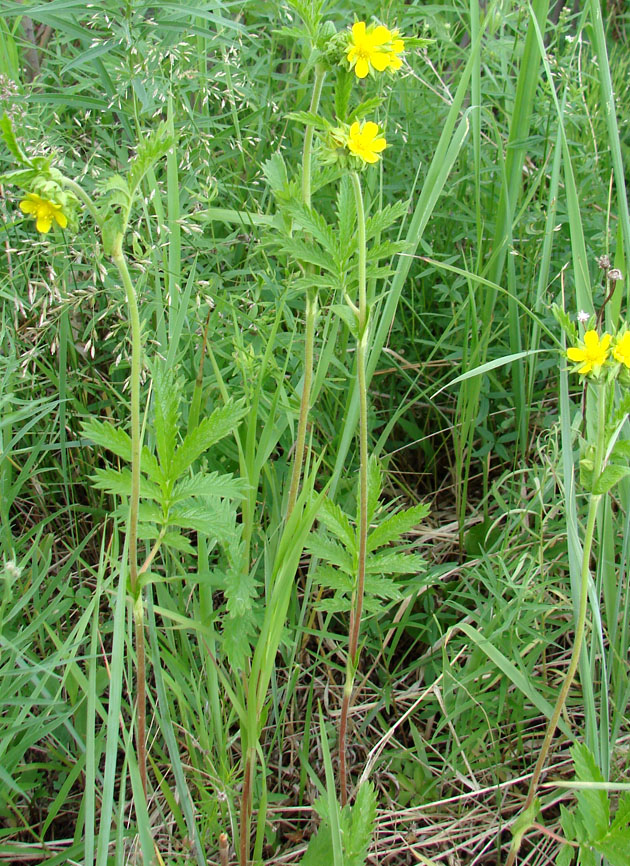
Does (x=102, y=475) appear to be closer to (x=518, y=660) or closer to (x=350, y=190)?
(x=350, y=190)

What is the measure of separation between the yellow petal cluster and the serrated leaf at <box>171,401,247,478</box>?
0.55 metres

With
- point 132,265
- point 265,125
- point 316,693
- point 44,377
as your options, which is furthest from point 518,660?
point 265,125

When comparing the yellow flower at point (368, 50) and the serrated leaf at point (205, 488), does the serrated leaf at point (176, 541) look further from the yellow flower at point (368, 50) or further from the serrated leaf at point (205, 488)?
the yellow flower at point (368, 50)

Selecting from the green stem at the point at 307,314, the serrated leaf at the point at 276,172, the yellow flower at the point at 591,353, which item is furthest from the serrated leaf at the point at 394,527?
the serrated leaf at the point at 276,172

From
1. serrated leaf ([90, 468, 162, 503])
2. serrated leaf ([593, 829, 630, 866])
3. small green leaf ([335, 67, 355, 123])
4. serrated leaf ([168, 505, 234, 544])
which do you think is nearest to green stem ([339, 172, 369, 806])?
small green leaf ([335, 67, 355, 123])

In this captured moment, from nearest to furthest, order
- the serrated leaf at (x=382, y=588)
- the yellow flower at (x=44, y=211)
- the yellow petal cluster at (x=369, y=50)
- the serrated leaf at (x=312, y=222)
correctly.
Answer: the yellow flower at (x=44, y=211) < the yellow petal cluster at (x=369, y=50) < the serrated leaf at (x=312, y=222) < the serrated leaf at (x=382, y=588)

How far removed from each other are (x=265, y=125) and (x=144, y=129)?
1.16 ft

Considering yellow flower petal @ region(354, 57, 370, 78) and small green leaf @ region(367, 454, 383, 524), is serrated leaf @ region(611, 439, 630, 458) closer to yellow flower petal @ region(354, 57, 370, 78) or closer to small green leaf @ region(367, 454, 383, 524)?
small green leaf @ region(367, 454, 383, 524)

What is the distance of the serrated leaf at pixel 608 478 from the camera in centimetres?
117

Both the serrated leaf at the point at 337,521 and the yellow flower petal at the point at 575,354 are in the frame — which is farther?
the serrated leaf at the point at 337,521

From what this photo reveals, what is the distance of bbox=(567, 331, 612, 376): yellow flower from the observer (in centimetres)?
117

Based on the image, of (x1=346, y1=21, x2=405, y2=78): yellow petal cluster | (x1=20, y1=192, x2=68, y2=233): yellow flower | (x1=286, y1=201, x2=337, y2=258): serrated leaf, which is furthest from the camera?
(x1=286, y1=201, x2=337, y2=258): serrated leaf

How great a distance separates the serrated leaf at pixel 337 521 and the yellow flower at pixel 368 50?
2.36ft

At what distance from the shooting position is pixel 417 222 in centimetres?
159
